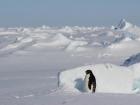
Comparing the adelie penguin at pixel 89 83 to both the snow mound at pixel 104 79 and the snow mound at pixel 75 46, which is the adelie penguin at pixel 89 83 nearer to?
the snow mound at pixel 104 79

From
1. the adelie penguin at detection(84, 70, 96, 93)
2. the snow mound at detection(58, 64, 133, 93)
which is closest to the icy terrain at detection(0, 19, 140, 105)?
the snow mound at detection(58, 64, 133, 93)

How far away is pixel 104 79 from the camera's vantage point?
10086 millimetres

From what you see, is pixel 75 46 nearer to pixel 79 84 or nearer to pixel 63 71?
pixel 63 71

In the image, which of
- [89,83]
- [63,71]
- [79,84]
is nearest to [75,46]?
[63,71]

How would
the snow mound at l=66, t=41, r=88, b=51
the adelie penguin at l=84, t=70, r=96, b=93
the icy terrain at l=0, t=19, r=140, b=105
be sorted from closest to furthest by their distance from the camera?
the icy terrain at l=0, t=19, r=140, b=105 → the adelie penguin at l=84, t=70, r=96, b=93 → the snow mound at l=66, t=41, r=88, b=51

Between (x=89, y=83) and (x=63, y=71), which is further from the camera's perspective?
(x=63, y=71)

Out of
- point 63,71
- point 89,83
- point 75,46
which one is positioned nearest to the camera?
point 89,83

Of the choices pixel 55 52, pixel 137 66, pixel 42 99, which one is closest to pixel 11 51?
pixel 55 52

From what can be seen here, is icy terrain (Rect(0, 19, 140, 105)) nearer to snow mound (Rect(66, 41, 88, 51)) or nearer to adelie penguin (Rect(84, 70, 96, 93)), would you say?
snow mound (Rect(66, 41, 88, 51))

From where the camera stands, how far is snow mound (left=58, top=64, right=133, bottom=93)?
10016mm

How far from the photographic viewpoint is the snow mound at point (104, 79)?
10016mm

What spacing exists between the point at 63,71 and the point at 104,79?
0.91 m

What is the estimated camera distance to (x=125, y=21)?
57.3 m

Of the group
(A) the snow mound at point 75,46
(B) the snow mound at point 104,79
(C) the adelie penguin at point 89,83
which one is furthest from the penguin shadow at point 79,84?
(A) the snow mound at point 75,46
